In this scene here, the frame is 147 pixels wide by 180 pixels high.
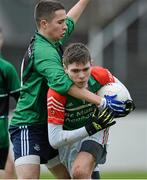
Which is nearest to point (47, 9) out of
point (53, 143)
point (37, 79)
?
point (37, 79)

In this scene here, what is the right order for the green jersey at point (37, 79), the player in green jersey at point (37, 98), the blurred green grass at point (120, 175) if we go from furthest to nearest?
the blurred green grass at point (120, 175), the player in green jersey at point (37, 98), the green jersey at point (37, 79)

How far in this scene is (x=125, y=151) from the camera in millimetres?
13648

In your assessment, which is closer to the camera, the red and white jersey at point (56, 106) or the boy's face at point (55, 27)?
the red and white jersey at point (56, 106)

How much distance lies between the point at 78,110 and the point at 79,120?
0.08 meters

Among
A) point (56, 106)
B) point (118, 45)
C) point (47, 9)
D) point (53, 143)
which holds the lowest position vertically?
point (53, 143)

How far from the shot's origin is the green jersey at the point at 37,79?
21.9ft

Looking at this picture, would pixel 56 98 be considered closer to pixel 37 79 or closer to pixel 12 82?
pixel 37 79

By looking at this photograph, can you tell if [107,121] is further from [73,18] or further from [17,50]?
[17,50]

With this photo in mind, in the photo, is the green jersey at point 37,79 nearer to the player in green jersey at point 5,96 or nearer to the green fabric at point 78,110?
the green fabric at point 78,110

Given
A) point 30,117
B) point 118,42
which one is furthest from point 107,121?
point 118,42

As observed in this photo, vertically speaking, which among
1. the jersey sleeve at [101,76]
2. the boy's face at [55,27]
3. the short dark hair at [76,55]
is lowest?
the jersey sleeve at [101,76]

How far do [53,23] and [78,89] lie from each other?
65cm

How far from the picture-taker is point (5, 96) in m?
8.73

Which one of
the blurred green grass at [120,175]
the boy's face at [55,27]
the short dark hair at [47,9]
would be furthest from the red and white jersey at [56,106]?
the blurred green grass at [120,175]
